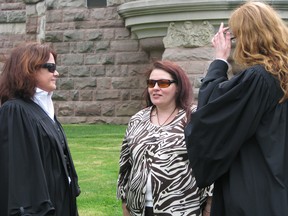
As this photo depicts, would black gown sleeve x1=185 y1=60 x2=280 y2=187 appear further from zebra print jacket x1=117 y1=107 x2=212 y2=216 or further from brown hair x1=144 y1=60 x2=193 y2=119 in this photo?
brown hair x1=144 y1=60 x2=193 y2=119

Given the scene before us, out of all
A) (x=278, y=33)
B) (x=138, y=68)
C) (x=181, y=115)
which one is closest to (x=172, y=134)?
(x=181, y=115)

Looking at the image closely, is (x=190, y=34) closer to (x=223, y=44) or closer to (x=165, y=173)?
(x=165, y=173)

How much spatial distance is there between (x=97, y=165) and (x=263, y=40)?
5881mm

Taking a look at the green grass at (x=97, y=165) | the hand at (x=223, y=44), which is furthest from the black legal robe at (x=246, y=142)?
the green grass at (x=97, y=165)

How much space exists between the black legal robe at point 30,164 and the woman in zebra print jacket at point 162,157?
445 mm

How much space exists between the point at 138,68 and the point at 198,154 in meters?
11.0

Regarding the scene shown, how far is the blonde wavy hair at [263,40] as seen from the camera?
3186mm

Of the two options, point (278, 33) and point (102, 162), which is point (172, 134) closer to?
point (278, 33)

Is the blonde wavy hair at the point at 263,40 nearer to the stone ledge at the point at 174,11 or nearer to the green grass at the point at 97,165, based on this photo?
the green grass at the point at 97,165

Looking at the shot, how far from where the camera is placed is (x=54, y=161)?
386 centimetres

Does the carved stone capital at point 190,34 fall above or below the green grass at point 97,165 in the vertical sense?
above

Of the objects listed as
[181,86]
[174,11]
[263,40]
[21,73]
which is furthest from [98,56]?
[263,40]

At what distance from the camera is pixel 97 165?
884 centimetres

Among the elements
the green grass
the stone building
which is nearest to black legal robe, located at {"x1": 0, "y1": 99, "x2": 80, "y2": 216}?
the green grass
